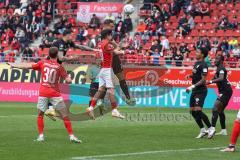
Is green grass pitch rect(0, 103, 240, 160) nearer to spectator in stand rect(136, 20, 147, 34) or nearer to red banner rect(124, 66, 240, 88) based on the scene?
red banner rect(124, 66, 240, 88)

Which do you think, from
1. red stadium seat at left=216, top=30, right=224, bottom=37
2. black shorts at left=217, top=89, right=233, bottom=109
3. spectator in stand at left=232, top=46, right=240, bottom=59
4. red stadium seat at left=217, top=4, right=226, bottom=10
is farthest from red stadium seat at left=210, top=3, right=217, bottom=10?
black shorts at left=217, top=89, right=233, bottom=109

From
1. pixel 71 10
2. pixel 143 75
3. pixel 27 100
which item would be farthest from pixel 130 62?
pixel 71 10

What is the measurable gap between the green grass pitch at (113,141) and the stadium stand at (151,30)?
13348mm

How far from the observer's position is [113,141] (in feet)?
52.7

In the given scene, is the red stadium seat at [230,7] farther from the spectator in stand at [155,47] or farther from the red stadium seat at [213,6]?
the spectator in stand at [155,47]

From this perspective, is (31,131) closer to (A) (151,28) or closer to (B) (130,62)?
(B) (130,62)

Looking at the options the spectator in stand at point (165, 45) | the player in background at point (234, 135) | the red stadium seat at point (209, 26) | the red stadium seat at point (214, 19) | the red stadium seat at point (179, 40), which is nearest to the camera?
the player in background at point (234, 135)

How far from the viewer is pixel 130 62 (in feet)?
116

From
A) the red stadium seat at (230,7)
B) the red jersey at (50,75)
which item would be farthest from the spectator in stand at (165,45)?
the red jersey at (50,75)

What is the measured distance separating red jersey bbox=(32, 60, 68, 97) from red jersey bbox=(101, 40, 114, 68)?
2978 mm

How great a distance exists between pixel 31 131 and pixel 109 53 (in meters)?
2.99

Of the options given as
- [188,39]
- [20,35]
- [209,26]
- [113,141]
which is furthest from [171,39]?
[113,141]

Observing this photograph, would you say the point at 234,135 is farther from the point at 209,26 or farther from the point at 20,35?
the point at 20,35

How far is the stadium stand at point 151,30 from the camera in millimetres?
36062
